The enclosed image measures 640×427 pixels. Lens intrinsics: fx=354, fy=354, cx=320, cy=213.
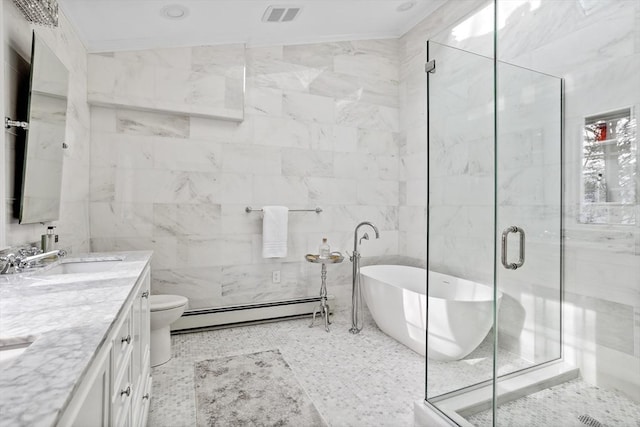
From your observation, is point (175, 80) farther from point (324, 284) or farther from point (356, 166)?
point (324, 284)

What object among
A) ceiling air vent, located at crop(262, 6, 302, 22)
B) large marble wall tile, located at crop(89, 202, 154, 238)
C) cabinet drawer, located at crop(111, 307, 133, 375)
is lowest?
cabinet drawer, located at crop(111, 307, 133, 375)

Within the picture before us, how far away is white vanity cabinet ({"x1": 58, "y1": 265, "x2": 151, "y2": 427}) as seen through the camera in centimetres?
65

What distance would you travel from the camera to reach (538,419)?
156cm

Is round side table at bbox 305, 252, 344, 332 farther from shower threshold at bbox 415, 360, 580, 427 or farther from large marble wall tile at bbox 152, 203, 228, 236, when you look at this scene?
shower threshold at bbox 415, 360, 580, 427

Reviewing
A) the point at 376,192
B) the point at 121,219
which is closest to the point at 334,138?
the point at 376,192

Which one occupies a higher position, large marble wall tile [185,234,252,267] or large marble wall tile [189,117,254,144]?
large marble wall tile [189,117,254,144]

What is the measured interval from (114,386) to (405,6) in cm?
353

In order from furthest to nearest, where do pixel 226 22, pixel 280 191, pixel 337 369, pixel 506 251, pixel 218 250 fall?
pixel 280 191 < pixel 218 250 < pixel 226 22 < pixel 337 369 < pixel 506 251

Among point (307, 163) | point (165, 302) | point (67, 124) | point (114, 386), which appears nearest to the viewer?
point (114, 386)

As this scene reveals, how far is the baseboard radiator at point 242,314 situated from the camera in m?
2.96

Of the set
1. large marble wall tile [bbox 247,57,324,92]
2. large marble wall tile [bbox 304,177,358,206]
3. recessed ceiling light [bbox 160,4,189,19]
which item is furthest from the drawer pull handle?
large marble wall tile [bbox 247,57,324,92]

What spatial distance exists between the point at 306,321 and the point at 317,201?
1143 mm

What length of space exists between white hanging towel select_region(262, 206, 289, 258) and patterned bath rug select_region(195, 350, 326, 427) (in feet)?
3.06

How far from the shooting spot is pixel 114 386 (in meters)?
0.93
